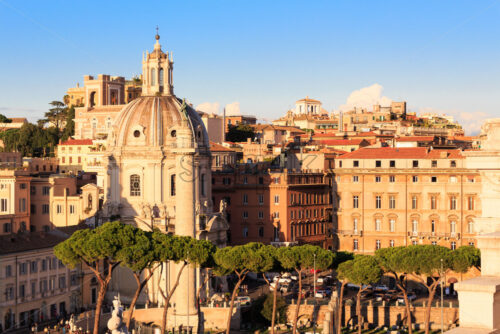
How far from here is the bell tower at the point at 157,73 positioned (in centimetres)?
7744

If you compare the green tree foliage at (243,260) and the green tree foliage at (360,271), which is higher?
the green tree foliage at (243,260)

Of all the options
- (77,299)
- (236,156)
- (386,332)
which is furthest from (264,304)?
(236,156)

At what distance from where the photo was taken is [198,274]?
220 feet

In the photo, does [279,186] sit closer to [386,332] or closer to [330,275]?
[330,275]

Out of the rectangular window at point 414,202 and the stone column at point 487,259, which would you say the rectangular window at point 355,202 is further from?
the stone column at point 487,259

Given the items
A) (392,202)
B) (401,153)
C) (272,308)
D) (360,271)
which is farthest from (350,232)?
(360,271)

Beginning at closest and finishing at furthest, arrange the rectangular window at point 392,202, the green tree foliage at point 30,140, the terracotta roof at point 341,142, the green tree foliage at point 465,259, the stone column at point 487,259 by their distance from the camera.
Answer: the stone column at point 487,259 → the green tree foliage at point 465,259 → the rectangular window at point 392,202 → the terracotta roof at point 341,142 → the green tree foliage at point 30,140

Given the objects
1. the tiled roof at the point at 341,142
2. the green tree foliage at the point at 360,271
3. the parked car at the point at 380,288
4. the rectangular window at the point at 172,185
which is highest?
the tiled roof at the point at 341,142

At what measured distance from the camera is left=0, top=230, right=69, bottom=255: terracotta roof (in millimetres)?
61050

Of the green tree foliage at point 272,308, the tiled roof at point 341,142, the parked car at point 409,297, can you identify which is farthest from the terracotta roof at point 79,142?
the green tree foliage at point 272,308

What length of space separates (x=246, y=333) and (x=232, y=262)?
4.99 m

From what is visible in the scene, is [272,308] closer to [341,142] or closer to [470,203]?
[470,203]

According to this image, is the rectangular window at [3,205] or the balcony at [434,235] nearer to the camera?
the rectangular window at [3,205]

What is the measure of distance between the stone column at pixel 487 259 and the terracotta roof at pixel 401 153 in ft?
168
